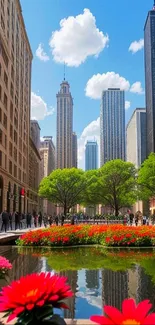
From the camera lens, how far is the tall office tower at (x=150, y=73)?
12781 cm

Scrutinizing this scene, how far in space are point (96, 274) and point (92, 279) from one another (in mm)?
789

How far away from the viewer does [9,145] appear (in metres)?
56.8

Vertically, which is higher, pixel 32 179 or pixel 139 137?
pixel 139 137

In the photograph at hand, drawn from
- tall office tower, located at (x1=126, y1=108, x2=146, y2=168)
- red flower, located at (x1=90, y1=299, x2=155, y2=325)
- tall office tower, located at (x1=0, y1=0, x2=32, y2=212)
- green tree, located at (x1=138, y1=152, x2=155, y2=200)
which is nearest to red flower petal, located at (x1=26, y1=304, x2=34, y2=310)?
red flower, located at (x1=90, y1=299, x2=155, y2=325)

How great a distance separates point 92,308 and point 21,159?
6576 cm

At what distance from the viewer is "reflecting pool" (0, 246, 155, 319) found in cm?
693

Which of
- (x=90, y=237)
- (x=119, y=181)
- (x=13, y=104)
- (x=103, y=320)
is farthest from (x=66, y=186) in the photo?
(x=103, y=320)

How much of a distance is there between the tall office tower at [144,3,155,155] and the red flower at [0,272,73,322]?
128 metres

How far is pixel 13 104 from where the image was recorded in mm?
60656

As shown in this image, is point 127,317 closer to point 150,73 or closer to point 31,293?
point 31,293

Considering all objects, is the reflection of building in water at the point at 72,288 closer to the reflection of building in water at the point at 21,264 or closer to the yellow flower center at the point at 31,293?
the reflection of building in water at the point at 21,264

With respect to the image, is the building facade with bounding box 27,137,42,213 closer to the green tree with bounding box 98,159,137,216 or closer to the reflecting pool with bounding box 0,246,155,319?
the green tree with bounding box 98,159,137,216

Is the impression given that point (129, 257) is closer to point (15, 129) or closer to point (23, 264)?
point (23, 264)

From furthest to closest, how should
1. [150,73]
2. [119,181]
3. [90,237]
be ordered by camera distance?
[150,73], [119,181], [90,237]
